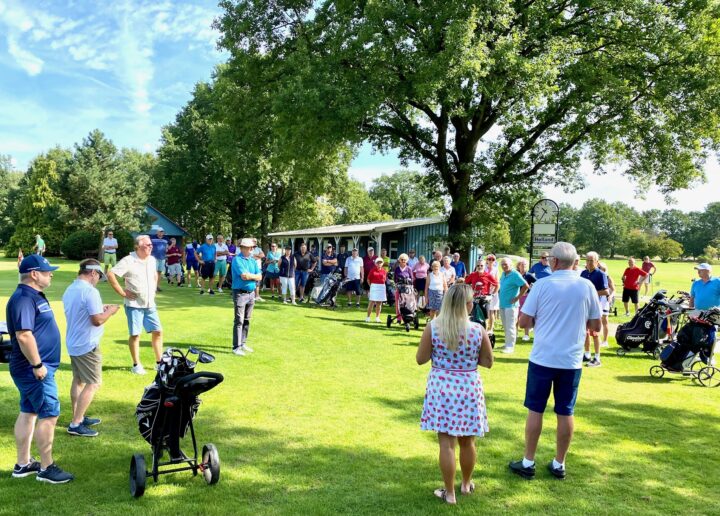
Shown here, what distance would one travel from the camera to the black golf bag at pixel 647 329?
1049 cm

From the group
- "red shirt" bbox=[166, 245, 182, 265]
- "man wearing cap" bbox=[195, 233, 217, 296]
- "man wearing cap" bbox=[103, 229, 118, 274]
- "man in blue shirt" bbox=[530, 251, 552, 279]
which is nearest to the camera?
"man in blue shirt" bbox=[530, 251, 552, 279]

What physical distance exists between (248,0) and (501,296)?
52.0 ft

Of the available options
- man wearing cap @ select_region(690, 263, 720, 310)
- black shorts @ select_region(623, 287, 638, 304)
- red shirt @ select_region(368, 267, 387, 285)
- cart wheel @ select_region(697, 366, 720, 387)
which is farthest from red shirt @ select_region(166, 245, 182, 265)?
cart wheel @ select_region(697, 366, 720, 387)

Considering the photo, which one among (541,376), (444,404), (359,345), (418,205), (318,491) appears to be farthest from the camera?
(418,205)

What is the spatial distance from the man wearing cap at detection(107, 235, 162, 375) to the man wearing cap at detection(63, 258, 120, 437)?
1.89m

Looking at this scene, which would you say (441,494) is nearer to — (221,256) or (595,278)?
(595,278)

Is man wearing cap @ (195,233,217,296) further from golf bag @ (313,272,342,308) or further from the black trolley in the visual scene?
the black trolley

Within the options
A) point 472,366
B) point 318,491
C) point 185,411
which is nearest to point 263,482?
point 318,491

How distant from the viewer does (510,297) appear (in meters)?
10.6

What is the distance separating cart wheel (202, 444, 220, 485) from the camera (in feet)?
13.6

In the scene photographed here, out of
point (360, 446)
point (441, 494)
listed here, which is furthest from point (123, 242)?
point (441, 494)

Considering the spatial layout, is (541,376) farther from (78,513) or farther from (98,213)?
(98,213)

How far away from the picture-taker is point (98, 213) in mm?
38906

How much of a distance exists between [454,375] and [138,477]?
8.42 ft
